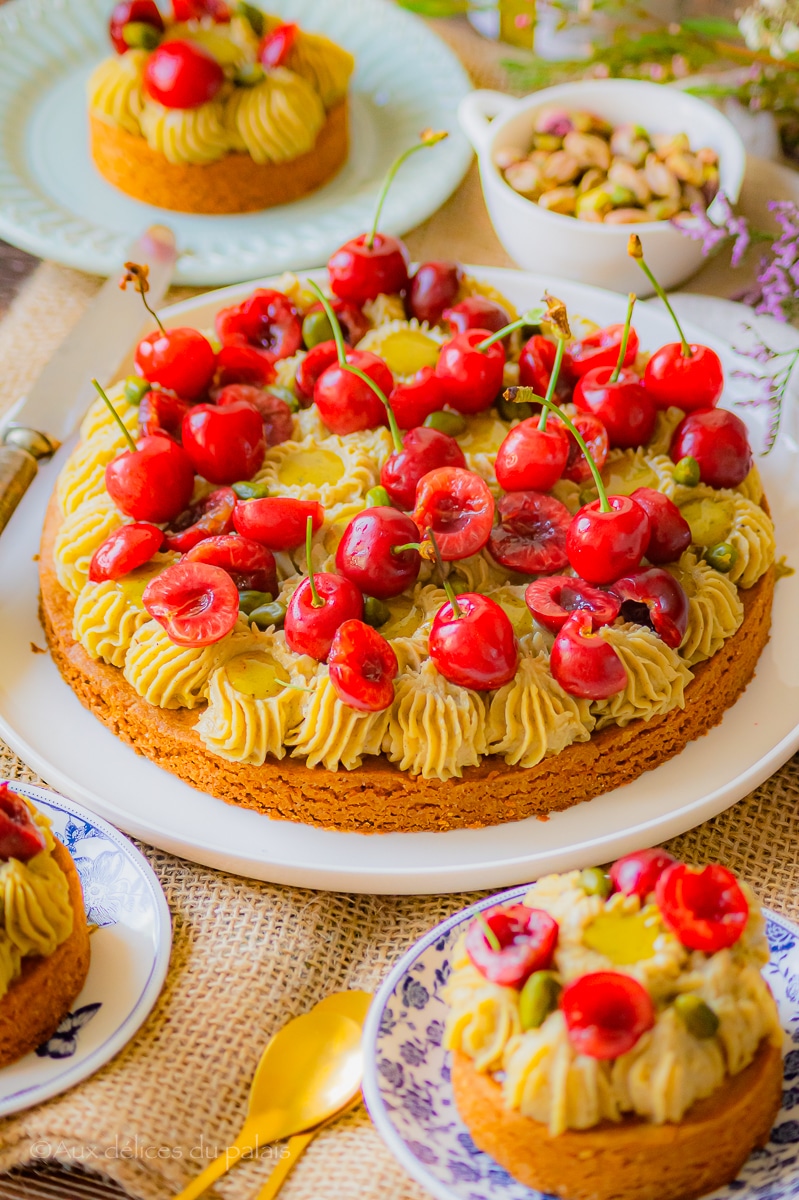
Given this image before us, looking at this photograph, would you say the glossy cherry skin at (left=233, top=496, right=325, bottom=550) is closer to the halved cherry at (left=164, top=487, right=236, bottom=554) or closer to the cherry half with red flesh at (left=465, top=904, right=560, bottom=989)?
the halved cherry at (left=164, top=487, right=236, bottom=554)

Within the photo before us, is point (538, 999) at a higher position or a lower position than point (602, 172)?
higher

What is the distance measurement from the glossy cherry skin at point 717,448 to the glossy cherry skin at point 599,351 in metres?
0.28

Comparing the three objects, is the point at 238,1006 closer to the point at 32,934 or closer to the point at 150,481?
the point at 32,934

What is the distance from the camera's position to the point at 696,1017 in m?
1.80

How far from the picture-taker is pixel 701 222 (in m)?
3.58

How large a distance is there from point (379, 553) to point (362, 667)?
0.28 meters

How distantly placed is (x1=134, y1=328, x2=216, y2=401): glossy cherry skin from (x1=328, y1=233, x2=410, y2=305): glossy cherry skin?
1.36 ft

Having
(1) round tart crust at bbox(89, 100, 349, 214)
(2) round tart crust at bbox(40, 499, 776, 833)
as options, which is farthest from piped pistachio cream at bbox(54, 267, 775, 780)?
(1) round tart crust at bbox(89, 100, 349, 214)

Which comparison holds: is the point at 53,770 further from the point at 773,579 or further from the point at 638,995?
the point at 773,579

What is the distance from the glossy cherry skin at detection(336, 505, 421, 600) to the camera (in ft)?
8.30

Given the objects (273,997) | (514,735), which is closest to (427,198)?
(514,735)

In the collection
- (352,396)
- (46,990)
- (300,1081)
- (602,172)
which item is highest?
(352,396)

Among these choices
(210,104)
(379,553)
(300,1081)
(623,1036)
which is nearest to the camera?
(623,1036)

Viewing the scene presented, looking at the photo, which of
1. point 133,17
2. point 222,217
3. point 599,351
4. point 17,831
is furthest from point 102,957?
point 133,17
